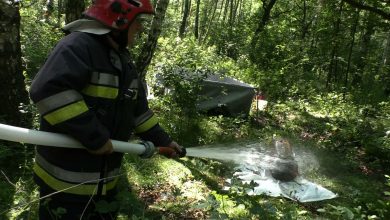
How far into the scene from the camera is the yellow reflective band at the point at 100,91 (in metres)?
2.28

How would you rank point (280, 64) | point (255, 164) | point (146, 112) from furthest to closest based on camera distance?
1. point (280, 64)
2. point (255, 164)
3. point (146, 112)

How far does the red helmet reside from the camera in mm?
2314

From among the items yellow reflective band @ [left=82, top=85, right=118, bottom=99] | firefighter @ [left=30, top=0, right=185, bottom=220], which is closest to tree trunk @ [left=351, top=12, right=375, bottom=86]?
firefighter @ [left=30, top=0, right=185, bottom=220]

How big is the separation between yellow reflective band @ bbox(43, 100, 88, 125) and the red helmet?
1.76 feet

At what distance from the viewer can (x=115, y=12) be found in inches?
91.2

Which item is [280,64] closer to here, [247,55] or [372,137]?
[247,55]

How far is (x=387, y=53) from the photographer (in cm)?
1672

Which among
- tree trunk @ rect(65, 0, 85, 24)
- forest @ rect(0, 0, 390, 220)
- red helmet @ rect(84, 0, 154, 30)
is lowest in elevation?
forest @ rect(0, 0, 390, 220)

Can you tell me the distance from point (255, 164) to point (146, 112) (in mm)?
4423

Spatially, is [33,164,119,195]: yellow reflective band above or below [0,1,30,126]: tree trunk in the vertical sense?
below

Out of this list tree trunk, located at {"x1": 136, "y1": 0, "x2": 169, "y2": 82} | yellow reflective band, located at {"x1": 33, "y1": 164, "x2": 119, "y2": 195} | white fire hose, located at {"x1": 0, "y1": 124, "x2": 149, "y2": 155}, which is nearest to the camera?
white fire hose, located at {"x1": 0, "y1": 124, "x2": 149, "y2": 155}

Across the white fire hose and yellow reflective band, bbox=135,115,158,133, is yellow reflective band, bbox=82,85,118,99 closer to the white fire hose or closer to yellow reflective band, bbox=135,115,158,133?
the white fire hose

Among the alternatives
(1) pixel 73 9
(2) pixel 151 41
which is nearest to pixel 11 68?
(1) pixel 73 9

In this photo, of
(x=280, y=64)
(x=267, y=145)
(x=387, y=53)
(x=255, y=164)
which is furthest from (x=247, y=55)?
(x=255, y=164)
